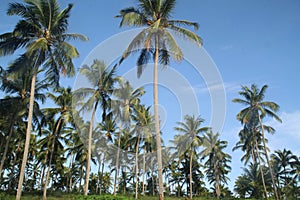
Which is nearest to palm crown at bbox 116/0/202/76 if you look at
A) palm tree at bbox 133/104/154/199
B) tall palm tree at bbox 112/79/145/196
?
tall palm tree at bbox 112/79/145/196

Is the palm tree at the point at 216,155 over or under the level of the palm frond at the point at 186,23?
under

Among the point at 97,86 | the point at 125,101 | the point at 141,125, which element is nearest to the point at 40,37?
the point at 97,86

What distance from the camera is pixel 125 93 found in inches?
1225

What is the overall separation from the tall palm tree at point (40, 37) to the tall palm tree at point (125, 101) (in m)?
9.80

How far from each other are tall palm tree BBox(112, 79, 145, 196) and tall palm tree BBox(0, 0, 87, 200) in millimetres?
9803

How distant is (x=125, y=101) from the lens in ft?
101

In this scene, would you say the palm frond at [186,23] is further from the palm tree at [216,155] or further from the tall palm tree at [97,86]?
the palm tree at [216,155]

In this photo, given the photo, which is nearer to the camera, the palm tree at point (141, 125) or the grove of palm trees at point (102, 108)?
the grove of palm trees at point (102, 108)

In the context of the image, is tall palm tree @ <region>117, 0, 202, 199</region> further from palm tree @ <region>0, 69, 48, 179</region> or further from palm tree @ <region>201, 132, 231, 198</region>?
palm tree @ <region>201, 132, 231, 198</region>

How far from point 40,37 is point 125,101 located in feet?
47.7

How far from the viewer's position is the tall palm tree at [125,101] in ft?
94.6

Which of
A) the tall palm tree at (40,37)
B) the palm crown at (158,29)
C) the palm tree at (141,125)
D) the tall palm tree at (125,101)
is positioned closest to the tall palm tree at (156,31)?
the palm crown at (158,29)

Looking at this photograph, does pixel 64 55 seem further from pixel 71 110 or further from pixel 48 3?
pixel 71 110

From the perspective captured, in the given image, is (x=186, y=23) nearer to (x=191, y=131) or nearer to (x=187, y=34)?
(x=187, y=34)
